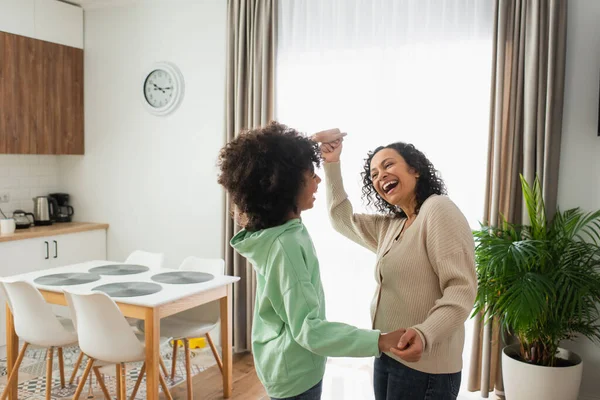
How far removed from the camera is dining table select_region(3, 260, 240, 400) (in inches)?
109

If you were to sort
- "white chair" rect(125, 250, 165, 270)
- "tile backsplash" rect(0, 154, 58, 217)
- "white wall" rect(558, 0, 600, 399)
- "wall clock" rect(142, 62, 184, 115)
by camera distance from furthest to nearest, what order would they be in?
"tile backsplash" rect(0, 154, 58, 217) < "wall clock" rect(142, 62, 184, 115) < "white chair" rect(125, 250, 165, 270) < "white wall" rect(558, 0, 600, 399)

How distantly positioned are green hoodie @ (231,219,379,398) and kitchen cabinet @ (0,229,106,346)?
3.23m

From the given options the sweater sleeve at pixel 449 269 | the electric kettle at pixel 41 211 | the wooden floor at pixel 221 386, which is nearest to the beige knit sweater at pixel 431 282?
the sweater sleeve at pixel 449 269

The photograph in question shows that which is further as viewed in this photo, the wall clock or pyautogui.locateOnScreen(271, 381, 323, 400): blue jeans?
the wall clock

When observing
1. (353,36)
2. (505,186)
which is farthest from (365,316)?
(353,36)

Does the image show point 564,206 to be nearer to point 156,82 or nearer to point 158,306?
point 158,306

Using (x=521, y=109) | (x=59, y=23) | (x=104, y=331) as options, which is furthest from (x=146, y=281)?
(x=59, y=23)

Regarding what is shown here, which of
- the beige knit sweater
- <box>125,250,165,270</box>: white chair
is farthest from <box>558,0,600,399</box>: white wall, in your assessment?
<box>125,250,165,270</box>: white chair

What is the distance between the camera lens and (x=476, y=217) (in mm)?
3521

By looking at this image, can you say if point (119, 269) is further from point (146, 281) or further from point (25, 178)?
point (25, 178)

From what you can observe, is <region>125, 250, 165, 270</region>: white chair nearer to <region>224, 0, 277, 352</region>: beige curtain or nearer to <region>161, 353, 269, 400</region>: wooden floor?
<region>224, 0, 277, 352</region>: beige curtain

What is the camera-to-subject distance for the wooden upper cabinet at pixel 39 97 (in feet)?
14.4

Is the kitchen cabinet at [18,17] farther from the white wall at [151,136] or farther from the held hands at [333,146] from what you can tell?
the held hands at [333,146]

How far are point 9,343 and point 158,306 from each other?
3.72 ft
